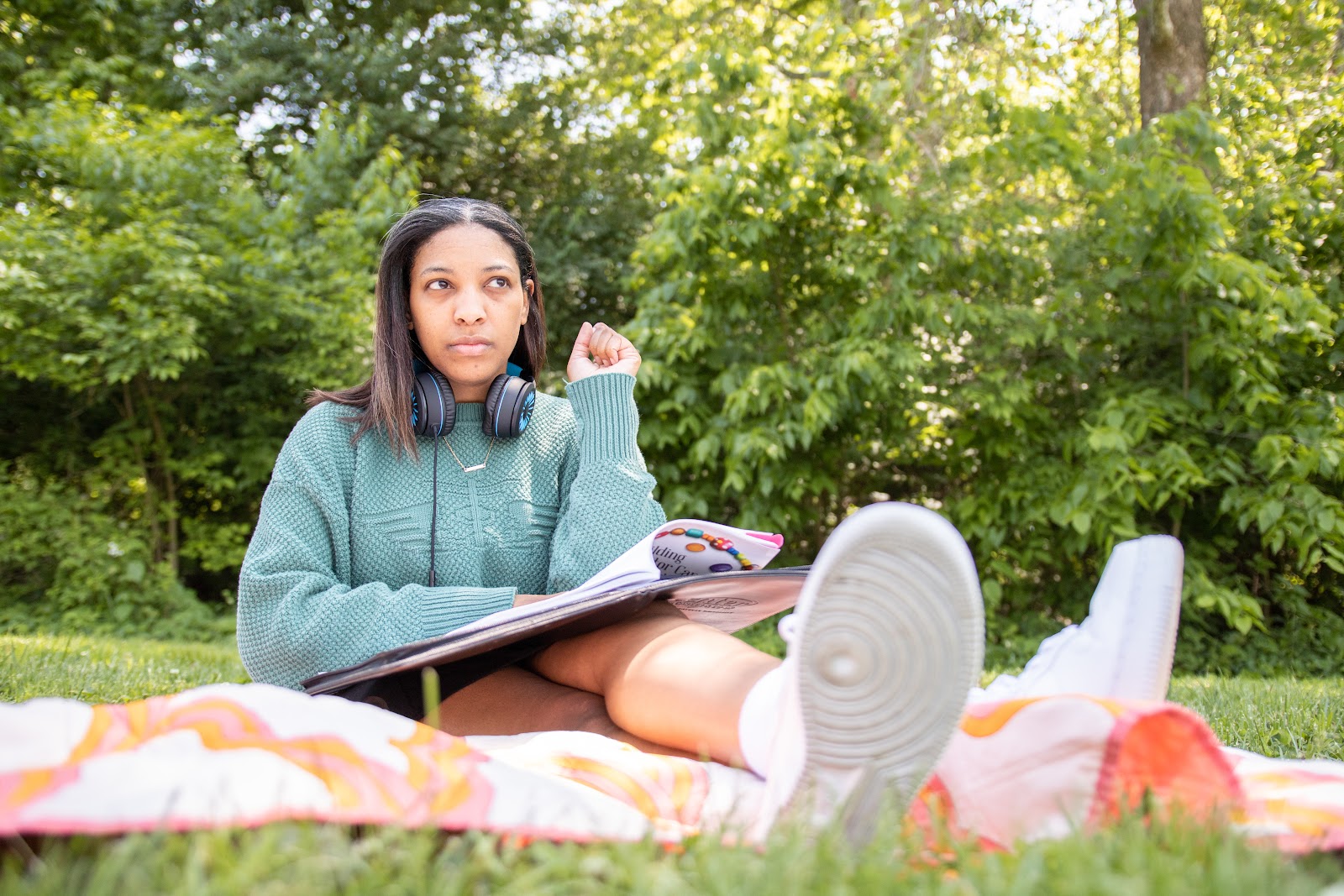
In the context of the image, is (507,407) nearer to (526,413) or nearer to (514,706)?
(526,413)

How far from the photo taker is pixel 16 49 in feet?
27.7

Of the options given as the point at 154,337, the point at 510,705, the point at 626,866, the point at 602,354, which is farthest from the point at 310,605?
the point at 154,337

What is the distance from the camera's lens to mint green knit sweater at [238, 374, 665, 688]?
1.89 meters

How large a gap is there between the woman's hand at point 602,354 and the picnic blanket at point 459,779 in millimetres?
1239

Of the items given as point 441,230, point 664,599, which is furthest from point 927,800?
point 441,230

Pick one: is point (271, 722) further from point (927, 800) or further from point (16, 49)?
point (16, 49)

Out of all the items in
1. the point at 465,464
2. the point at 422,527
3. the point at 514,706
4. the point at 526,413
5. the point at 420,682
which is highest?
the point at 526,413

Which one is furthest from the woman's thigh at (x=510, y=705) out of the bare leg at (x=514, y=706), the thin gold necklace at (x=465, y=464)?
the thin gold necklace at (x=465, y=464)

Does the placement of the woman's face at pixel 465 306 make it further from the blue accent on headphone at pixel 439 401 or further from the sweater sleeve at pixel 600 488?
the sweater sleeve at pixel 600 488

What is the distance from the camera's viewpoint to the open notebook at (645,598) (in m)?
1.72

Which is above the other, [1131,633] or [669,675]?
[1131,633]

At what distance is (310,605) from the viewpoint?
190 centimetres

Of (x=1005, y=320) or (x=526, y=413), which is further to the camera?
(x=1005, y=320)

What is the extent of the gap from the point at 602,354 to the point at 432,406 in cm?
47
